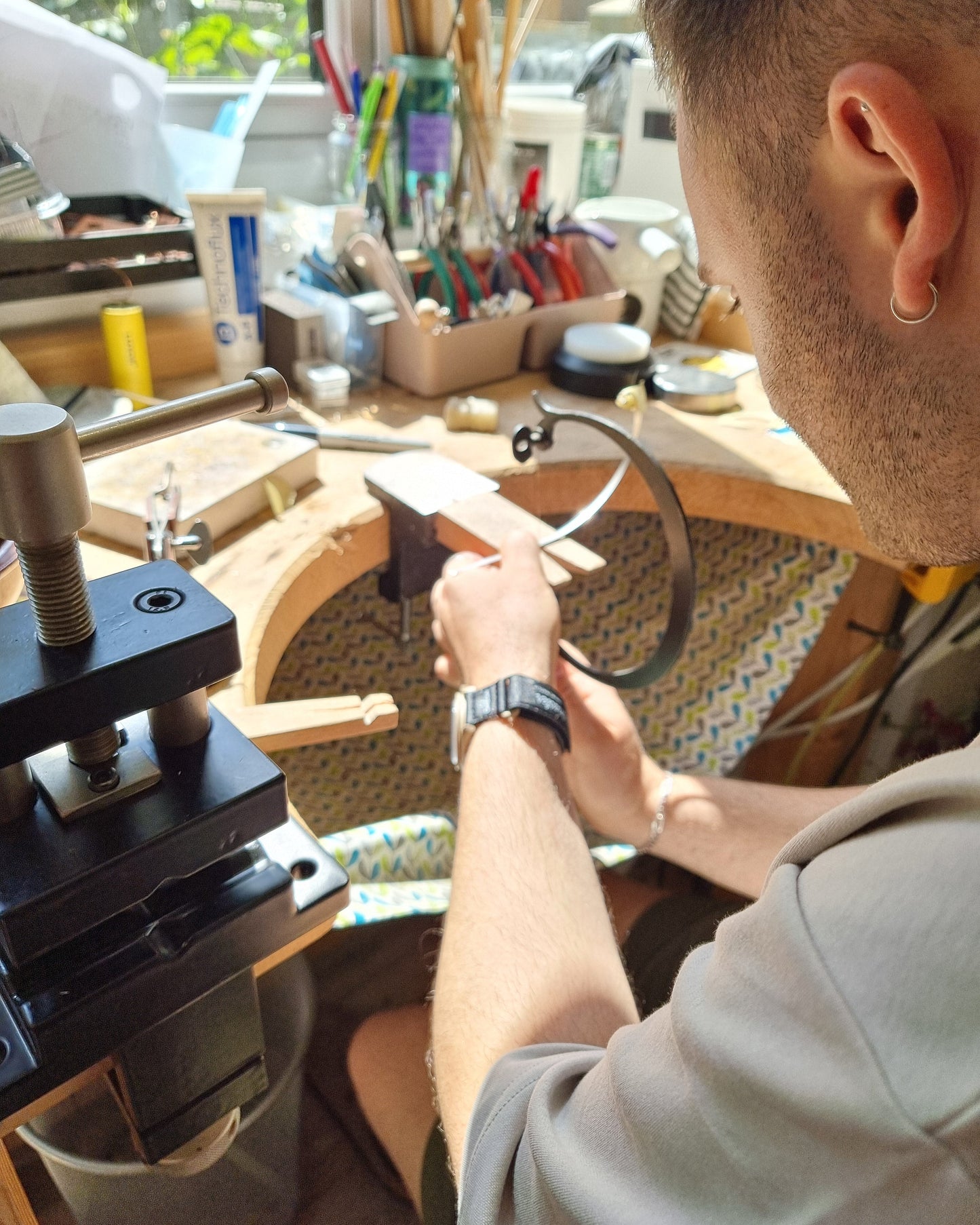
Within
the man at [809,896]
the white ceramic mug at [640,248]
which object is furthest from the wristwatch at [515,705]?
the white ceramic mug at [640,248]

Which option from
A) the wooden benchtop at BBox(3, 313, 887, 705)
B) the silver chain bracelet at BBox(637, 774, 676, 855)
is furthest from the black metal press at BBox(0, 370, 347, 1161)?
the silver chain bracelet at BBox(637, 774, 676, 855)

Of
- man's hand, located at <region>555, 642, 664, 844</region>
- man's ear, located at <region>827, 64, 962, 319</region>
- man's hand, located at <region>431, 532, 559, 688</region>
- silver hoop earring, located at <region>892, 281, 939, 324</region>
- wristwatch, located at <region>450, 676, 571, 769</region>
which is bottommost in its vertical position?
man's hand, located at <region>555, 642, 664, 844</region>

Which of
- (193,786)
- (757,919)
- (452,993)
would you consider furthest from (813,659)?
(193,786)

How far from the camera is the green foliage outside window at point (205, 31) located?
1.36 meters

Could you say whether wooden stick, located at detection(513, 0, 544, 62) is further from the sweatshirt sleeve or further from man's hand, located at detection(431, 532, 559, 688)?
the sweatshirt sleeve

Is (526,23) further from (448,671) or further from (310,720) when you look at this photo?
(310,720)

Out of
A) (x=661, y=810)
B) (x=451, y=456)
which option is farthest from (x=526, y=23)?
(x=661, y=810)

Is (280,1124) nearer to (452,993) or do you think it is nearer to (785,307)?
(452,993)

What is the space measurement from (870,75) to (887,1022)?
16.3 inches

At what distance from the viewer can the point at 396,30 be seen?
4.46 feet

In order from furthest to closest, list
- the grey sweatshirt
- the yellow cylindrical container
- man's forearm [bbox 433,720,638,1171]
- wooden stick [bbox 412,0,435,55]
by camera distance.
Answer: wooden stick [bbox 412,0,435,55], the yellow cylindrical container, man's forearm [bbox 433,720,638,1171], the grey sweatshirt

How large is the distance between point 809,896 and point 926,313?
291 millimetres

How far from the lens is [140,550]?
856 millimetres

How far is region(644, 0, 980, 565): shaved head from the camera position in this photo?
1.34 ft
